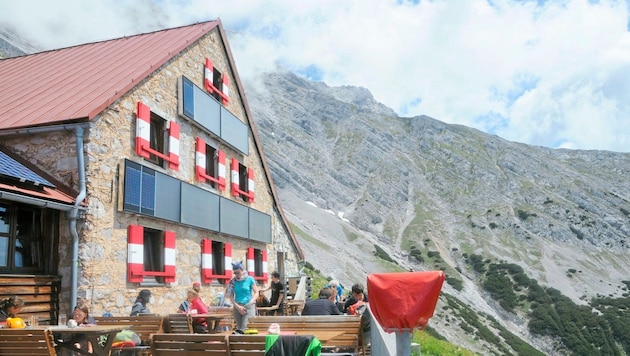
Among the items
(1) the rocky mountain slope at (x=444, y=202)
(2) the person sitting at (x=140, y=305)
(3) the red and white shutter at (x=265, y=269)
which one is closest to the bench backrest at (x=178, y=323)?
(2) the person sitting at (x=140, y=305)

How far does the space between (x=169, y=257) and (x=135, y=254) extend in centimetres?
136

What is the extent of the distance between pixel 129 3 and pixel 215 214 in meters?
150

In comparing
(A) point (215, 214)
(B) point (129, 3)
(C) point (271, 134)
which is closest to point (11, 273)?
(A) point (215, 214)

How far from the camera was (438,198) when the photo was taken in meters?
127

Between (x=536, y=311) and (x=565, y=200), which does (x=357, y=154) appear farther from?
(x=536, y=311)

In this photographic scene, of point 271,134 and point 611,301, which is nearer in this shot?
point 611,301

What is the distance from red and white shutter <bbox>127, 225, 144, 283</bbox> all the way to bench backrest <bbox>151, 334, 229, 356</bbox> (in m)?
5.81

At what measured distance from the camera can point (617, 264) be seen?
10544cm

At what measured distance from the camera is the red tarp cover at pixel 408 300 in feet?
13.5

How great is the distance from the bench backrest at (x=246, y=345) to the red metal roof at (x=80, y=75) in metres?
6.34

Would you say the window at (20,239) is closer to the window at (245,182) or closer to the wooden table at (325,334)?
the wooden table at (325,334)

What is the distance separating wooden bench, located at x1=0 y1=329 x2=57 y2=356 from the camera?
5.19 metres

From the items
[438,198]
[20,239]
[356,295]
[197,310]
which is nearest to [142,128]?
[20,239]

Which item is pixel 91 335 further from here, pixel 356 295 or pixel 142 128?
pixel 142 128
